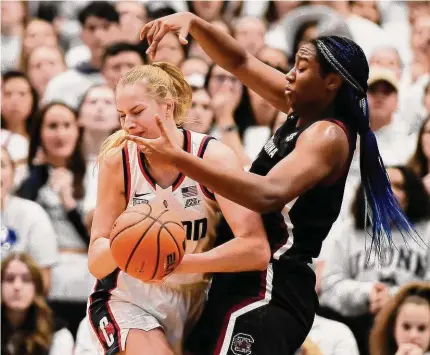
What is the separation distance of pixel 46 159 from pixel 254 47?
7.12 feet

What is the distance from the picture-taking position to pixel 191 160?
3340mm

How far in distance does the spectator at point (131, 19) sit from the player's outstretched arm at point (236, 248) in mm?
4705

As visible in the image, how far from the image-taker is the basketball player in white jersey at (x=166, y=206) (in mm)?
3773

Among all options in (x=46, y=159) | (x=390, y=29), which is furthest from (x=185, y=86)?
(x=390, y=29)

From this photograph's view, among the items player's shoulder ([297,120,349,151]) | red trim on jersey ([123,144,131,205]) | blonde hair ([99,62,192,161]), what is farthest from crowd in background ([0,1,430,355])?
player's shoulder ([297,120,349,151])

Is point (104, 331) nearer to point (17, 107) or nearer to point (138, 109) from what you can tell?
point (138, 109)

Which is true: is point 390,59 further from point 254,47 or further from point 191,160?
point 191,160

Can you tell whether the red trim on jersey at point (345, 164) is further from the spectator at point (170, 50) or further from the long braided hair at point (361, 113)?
the spectator at point (170, 50)

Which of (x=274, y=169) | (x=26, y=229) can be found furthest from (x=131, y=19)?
(x=274, y=169)

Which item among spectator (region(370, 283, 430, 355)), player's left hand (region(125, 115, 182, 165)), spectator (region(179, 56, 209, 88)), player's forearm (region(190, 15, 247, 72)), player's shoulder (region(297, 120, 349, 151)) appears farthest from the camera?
spectator (region(179, 56, 209, 88))

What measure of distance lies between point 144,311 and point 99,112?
3288 mm

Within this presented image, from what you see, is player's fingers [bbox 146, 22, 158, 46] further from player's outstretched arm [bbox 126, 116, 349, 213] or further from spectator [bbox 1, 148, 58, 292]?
spectator [bbox 1, 148, 58, 292]

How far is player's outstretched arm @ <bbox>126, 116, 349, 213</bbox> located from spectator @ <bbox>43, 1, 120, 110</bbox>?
4.02 meters

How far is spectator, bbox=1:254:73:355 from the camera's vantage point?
5.96 meters
